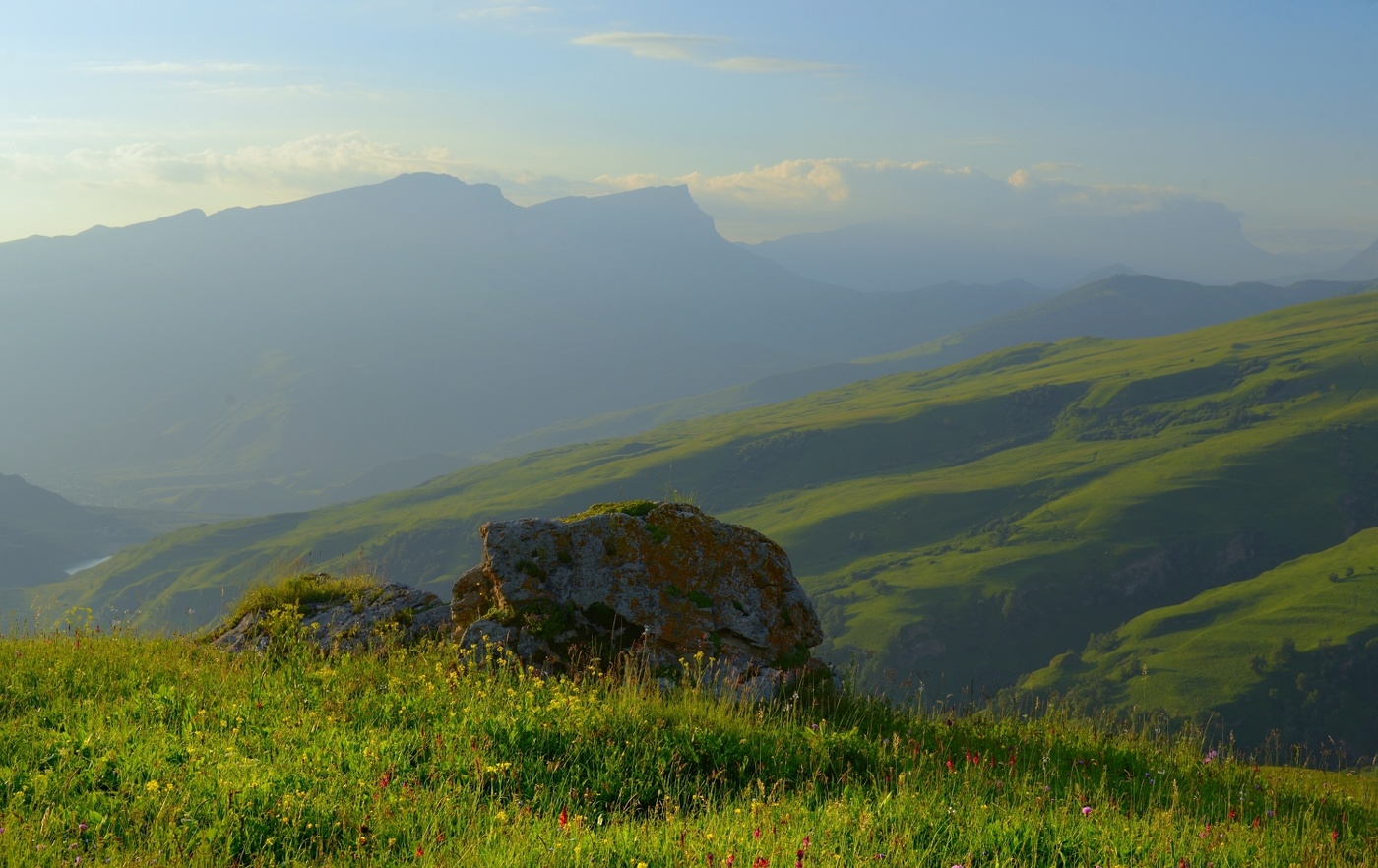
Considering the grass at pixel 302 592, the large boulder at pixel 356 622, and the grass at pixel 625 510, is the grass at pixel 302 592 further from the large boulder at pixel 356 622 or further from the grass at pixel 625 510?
the grass at pixel 625 510

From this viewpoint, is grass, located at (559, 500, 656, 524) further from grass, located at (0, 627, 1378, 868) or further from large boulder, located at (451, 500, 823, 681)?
grass, located at (0, 627, 1378, 868)

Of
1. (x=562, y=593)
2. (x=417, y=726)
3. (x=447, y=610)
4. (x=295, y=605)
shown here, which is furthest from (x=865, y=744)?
(x=295, y=605)

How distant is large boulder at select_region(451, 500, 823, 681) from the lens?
10977mm

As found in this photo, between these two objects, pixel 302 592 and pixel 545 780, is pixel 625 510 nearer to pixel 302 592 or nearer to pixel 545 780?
pixel 302 592

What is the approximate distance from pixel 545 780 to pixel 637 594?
4.53m

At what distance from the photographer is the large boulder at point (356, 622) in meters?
11.2

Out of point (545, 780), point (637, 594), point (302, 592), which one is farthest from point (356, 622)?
point (545, 780)

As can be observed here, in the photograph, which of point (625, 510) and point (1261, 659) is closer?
point (625, 510)

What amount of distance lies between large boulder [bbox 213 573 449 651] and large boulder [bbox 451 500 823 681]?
0.54 m

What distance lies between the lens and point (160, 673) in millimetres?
9312

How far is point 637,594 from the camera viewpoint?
11.4 metres

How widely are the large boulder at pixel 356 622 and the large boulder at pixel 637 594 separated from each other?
21.4 inches

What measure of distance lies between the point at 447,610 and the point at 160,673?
11.9ft

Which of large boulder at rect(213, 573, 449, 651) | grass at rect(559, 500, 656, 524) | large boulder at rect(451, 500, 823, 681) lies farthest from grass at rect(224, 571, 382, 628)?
grass at rect(559, 500, 656, 524)
